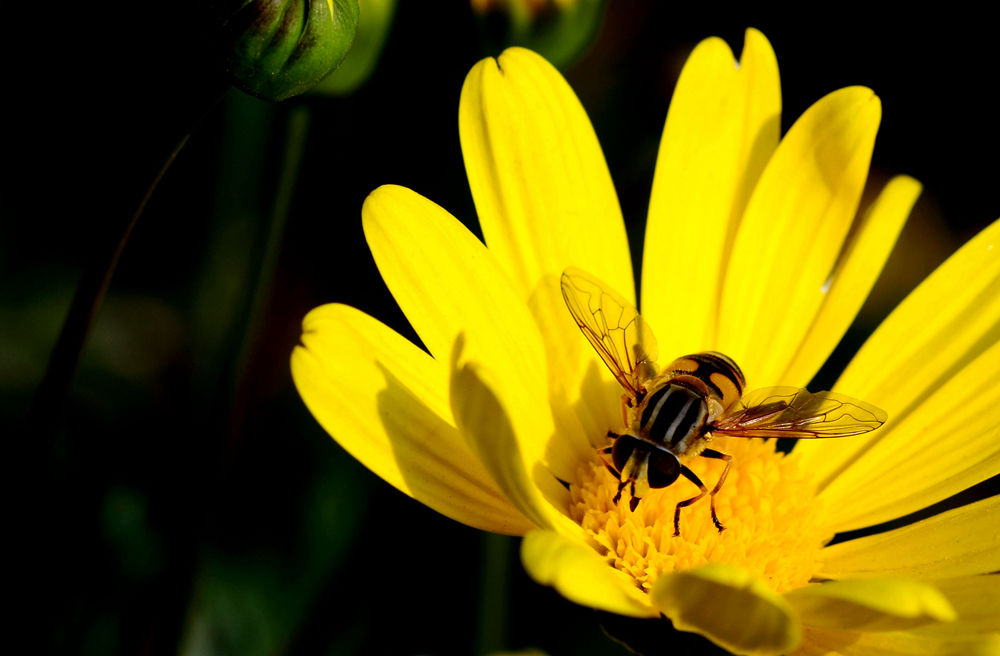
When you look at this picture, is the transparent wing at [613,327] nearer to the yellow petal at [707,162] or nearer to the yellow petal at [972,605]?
the yellow petal at [707,162]

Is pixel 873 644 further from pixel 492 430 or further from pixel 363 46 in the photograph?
pixel 363 46

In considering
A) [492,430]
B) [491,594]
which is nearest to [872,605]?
[492,430]

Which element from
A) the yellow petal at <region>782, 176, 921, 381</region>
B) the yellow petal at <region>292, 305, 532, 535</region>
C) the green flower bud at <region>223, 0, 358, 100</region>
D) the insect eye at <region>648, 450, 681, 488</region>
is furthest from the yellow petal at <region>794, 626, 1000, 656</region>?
the green flower bud at <region>223, 0, 358, 100</region>

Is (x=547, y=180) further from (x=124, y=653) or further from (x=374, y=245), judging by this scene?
(x=124, y=653)

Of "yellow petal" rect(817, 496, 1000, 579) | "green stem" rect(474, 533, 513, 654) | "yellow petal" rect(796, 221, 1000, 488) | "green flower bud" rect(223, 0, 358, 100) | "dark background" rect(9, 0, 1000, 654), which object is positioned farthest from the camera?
"dark background" rect(9, 0, 1000, 654)

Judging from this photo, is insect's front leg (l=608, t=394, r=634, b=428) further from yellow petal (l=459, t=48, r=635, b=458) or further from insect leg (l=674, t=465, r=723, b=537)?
insect leg (l=674, t=465, r=723, b=537)
